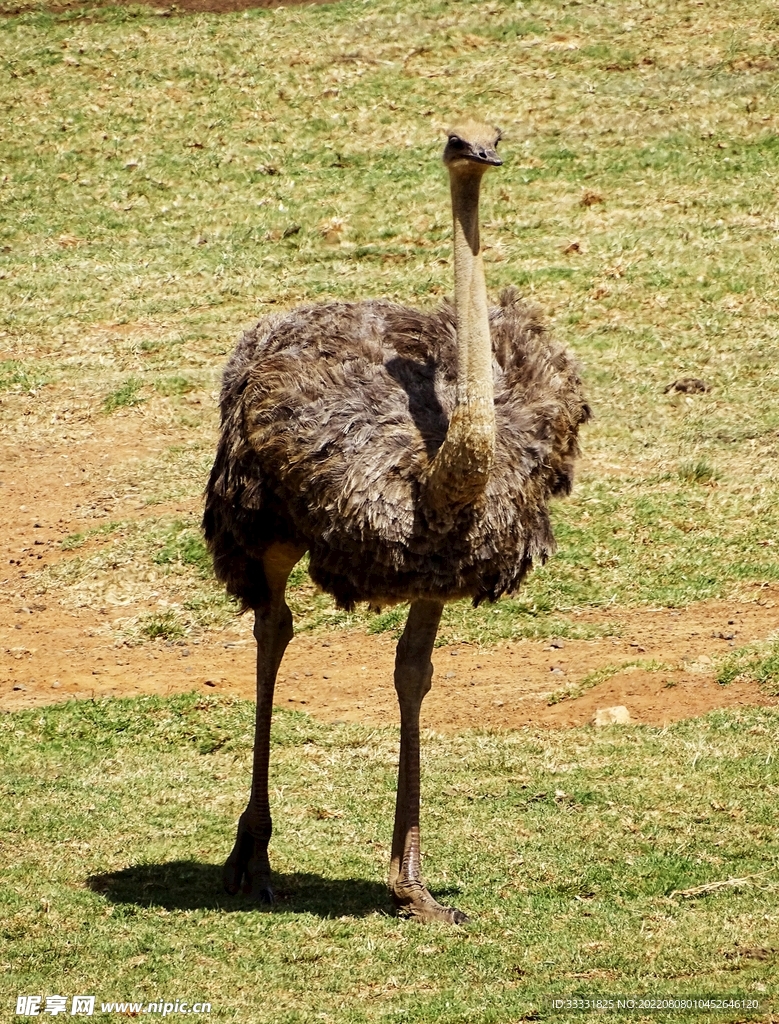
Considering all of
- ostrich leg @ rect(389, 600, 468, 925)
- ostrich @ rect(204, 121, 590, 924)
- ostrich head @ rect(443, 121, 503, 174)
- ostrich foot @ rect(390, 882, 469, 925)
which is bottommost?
ostrich foot @ rect(390, 882, 469, 925)

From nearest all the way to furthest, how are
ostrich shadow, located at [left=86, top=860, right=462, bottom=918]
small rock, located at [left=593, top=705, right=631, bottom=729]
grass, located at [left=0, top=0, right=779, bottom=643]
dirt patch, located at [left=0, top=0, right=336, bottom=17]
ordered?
ostrich shadow, located at [left=86, top=860, right=462, bottom=918] → small rock, located at [left=593, top=705, right=631, bottom=729] → grass, located at [left=0, top=0, right=779, bottom=643] → dirt patch, located at [left=0, top=0, right=336, bottom=17]

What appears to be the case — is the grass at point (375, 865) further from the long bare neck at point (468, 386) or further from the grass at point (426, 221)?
the grass at point (426, 221)

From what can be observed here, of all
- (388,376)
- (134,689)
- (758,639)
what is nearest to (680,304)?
(758,639)

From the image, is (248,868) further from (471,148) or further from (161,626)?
(161,626)

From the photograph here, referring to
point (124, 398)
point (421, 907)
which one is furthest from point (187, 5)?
point (421, 907)

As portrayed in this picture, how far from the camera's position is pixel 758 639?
436 inches

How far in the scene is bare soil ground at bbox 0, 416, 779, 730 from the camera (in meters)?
10.3

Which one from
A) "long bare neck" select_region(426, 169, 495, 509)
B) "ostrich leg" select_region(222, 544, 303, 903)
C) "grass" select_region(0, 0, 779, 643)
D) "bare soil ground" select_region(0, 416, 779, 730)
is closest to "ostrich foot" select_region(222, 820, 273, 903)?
"ostrich leg" select_region(222, 544, 303, 903)

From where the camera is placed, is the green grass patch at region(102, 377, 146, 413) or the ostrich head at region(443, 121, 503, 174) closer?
the ostrich head at region(443, 121, 503, 174)

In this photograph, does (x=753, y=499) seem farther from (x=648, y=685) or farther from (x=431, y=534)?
(x=431, y=534)

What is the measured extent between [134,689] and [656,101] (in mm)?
15081

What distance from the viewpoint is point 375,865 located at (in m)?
7.69

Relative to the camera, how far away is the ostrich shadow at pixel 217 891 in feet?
23.2

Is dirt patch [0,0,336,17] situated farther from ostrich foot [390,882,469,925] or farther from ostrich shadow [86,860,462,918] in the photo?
ostrich foot [390,882,469,925]
